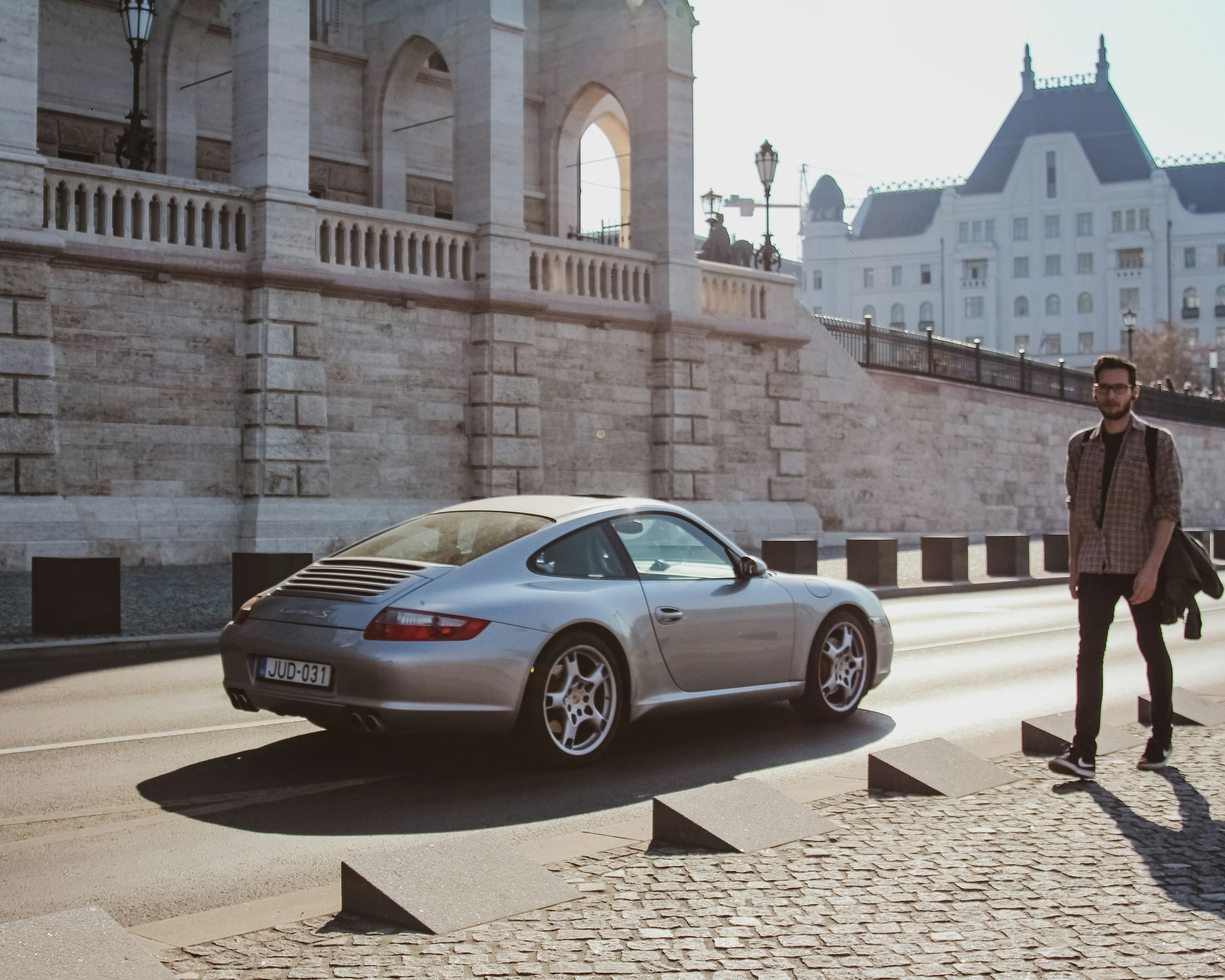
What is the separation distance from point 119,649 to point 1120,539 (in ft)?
27.8

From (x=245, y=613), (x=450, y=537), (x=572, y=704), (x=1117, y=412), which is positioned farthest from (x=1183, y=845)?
(x=245, y=613)

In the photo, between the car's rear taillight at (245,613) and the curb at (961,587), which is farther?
the curb at (961,587)

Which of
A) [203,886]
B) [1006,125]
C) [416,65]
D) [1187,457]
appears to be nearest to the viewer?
[203,886]

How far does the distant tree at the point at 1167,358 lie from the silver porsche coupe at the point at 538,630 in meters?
73.8

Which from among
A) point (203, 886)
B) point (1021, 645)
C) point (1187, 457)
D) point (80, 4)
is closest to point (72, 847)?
point (203, 886)

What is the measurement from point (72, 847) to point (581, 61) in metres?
Result: 25.0

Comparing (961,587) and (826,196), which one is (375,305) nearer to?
(961,587)

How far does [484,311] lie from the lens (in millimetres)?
22719

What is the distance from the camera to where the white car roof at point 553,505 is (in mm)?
7469

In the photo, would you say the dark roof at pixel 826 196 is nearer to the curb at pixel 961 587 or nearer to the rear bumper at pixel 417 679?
the curb at pixel 961 587

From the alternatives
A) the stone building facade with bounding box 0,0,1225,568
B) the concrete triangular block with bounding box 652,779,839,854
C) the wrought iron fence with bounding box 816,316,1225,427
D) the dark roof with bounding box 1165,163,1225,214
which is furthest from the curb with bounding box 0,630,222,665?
the dark roof with bounding box 1165,163,1225,214

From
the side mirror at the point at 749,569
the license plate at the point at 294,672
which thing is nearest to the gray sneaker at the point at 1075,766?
the side mirror at the point at 749,569

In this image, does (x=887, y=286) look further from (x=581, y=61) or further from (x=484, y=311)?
(x=484, y=311)

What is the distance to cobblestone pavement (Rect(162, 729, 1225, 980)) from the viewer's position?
376 centimetres
